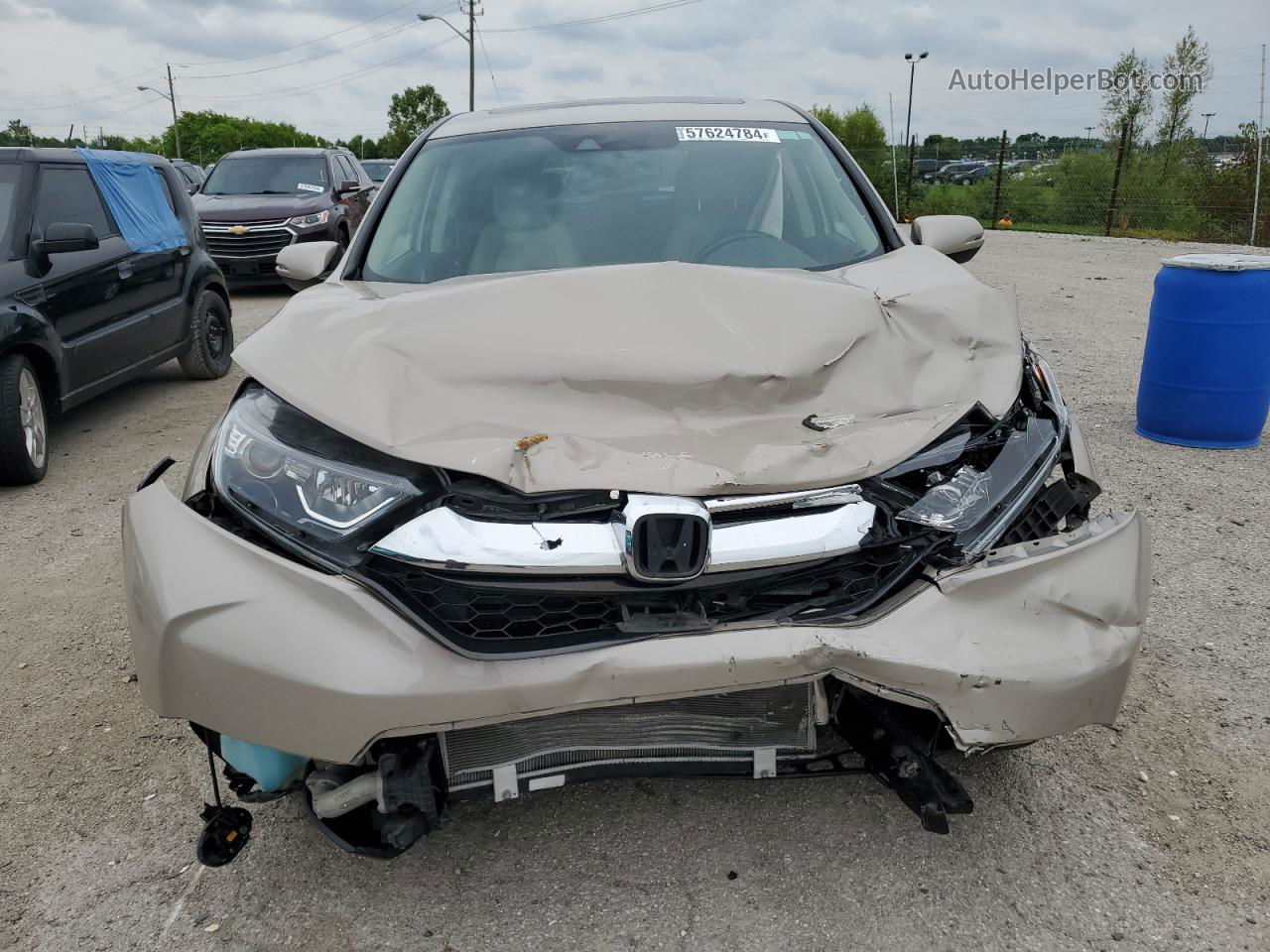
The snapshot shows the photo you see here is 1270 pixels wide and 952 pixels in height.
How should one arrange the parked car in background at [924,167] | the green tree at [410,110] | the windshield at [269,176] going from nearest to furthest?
the windshield at [269,176] → the parked car in background at [924,167] → the green tree at [410,110]

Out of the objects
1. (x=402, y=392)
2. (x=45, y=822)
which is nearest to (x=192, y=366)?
(x=45, y=822)

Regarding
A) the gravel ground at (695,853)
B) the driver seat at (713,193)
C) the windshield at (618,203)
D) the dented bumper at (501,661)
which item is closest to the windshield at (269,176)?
the windshield at (618,203)

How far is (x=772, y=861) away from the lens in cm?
225

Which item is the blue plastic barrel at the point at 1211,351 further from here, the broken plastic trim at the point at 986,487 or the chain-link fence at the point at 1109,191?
the chain-link fence at the point at 1109,191

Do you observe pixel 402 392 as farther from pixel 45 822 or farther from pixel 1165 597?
pixel 1165 597

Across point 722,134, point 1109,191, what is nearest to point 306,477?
point 722,134

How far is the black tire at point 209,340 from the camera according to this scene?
24.1 feet

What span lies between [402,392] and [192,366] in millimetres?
6167

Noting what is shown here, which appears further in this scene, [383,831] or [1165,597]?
[1165,597]

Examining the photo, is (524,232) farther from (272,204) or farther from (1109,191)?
(1109,191)

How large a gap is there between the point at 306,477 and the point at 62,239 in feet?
14.1

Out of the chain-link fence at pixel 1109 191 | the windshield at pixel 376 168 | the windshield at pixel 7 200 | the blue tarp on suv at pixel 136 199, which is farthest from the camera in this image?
the windshield at pixel 376 168

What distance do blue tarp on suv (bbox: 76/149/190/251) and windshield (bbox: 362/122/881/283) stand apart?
3779 millimetres

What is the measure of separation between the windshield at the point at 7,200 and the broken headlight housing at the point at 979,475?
5.07 meters
